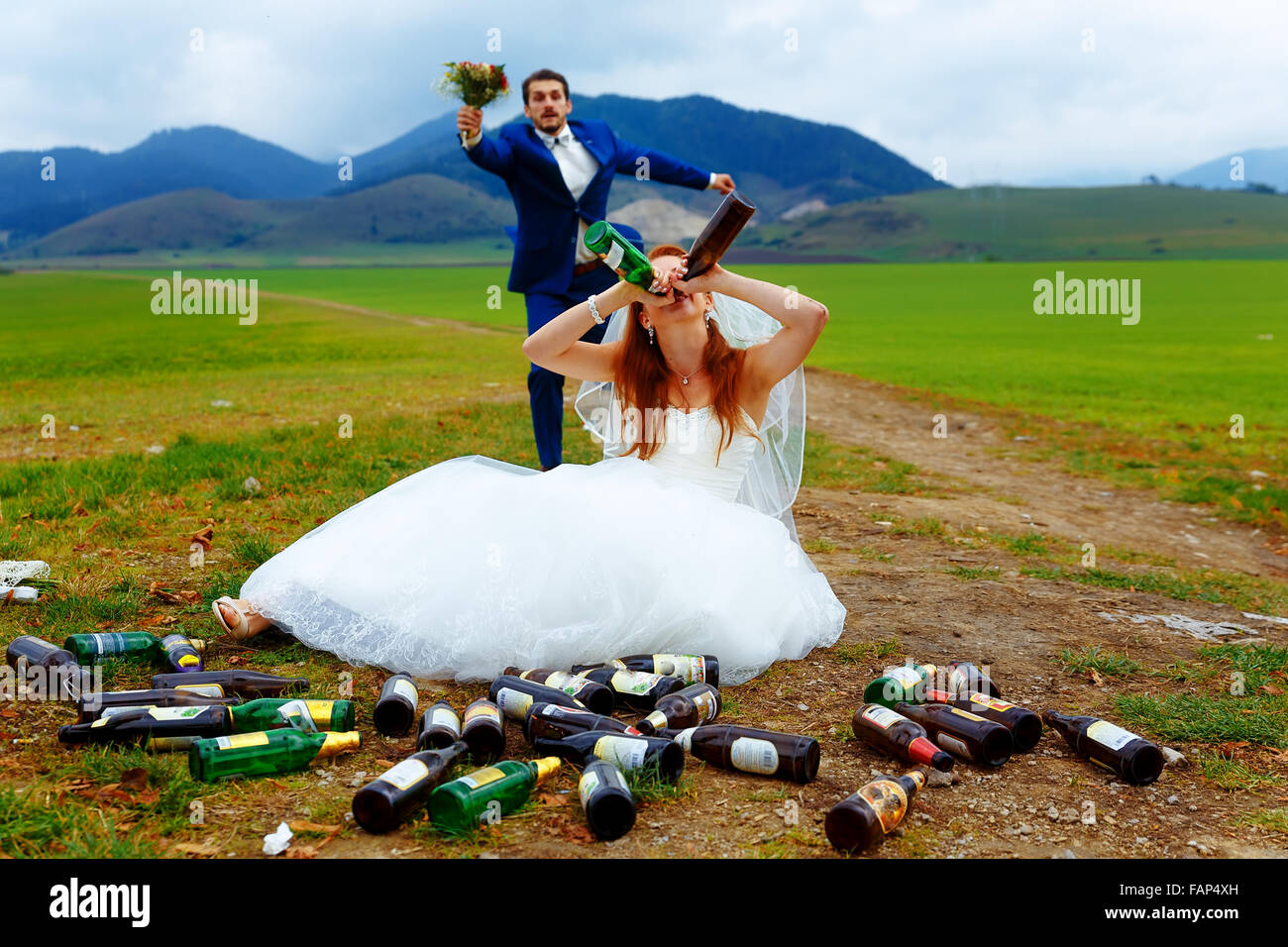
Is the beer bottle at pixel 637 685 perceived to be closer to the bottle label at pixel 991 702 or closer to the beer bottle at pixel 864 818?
the beer bottle at pixel 864 818

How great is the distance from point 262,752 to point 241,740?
0.10m

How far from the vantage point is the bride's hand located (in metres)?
5.72

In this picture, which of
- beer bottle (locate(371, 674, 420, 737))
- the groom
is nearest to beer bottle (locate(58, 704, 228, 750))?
beer bottle (locate(371, 674, 420, 737))

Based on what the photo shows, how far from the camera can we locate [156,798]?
371 cm

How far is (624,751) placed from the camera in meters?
4.00

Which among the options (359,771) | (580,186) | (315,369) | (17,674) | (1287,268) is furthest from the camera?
(1287,268)

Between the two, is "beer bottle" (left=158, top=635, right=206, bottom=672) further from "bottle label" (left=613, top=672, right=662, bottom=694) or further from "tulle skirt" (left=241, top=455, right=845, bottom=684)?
"bottle label" (left=613, top=672, right=662, bottom=694)

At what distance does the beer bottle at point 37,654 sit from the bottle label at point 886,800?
13.1ft

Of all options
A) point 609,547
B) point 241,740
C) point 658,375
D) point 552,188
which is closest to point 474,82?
point 552,188

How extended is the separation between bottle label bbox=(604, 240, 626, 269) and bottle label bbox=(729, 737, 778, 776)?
8.78 feet

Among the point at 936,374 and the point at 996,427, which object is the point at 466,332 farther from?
the point at 996,427

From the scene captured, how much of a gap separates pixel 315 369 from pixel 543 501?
2142 cm

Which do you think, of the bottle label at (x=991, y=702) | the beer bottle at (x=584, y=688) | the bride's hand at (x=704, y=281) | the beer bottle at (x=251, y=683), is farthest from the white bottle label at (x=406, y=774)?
the bride's hand at (x=704, y=281)

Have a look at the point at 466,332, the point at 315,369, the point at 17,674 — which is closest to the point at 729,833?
the point at 17,674
